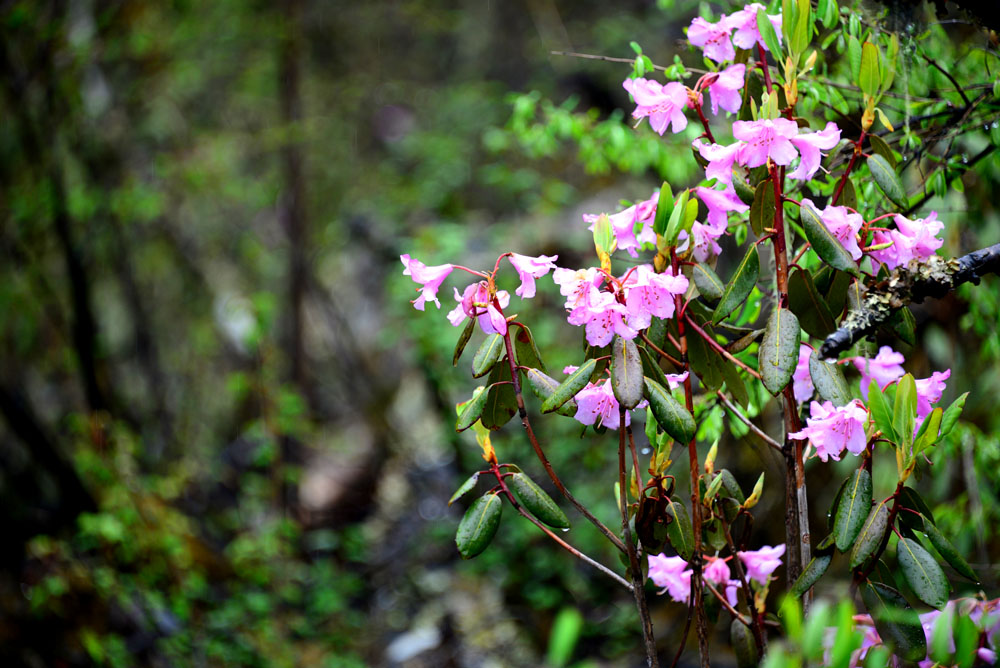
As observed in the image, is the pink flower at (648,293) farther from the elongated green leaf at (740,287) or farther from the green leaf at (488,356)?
the green leaf at (488,356)

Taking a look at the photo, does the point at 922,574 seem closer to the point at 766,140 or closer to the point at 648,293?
the point at 648,293

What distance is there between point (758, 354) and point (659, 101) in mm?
434

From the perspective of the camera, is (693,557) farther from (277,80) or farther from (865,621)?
(277,80)

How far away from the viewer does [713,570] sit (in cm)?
116

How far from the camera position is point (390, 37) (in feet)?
20.5

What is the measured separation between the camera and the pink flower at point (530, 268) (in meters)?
1.02

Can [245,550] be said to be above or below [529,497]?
below

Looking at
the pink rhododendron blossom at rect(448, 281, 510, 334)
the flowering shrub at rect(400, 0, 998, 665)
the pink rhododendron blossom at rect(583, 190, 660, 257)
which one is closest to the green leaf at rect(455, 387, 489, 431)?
the flowering shrub at rect(400, 0, 998, 665)

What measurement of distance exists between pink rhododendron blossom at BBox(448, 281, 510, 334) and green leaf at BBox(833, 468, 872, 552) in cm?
52

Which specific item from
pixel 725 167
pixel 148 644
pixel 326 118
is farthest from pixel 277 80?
pixel 725 167

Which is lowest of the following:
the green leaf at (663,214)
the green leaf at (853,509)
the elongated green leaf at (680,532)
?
the elongated green leaf at (680,532)

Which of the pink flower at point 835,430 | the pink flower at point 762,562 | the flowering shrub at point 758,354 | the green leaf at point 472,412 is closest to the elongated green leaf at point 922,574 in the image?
the flowering shrub at point 758,354

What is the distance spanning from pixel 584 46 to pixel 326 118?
6.70ft

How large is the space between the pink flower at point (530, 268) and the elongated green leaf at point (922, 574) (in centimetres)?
61
